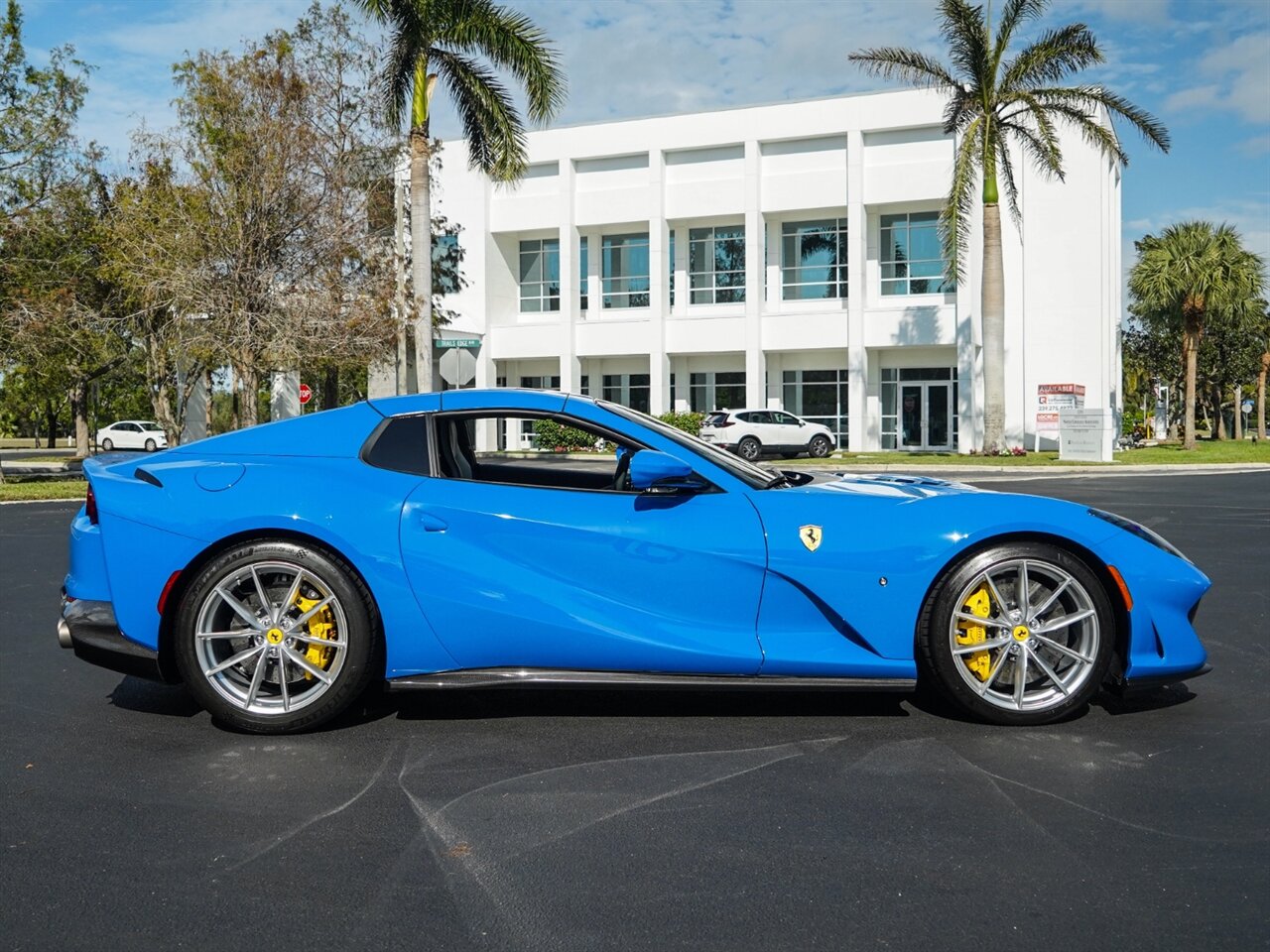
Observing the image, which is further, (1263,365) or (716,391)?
(1263,365)

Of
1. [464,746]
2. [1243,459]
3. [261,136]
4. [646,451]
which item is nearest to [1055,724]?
[646,451]

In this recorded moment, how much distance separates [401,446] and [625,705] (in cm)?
153

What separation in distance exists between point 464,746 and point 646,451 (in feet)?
4.50

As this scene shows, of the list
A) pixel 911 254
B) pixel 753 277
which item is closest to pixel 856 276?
pixel 911 254

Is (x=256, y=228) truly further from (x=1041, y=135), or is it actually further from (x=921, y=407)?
(x=921, y=407)

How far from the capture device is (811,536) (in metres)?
4.59

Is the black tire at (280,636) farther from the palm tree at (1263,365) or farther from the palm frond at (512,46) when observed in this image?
the palm tree at (1263,365)

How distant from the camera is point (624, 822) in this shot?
3.66 m

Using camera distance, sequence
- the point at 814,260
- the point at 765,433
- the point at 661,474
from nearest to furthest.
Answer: the point at 661,474 → the point at 765,433 → the point at 814,260

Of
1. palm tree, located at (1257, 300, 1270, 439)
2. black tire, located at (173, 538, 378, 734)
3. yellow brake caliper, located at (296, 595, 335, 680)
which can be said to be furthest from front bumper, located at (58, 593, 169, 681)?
palm tree, located at (1257, 300, 1270, 439)

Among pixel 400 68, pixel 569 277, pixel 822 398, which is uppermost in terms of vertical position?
pixel 400 68

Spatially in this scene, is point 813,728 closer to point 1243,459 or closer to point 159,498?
point 159,498

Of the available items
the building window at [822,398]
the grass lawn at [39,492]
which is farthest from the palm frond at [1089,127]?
the grass lawn at [39,492]

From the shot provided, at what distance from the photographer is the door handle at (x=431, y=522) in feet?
15.3
